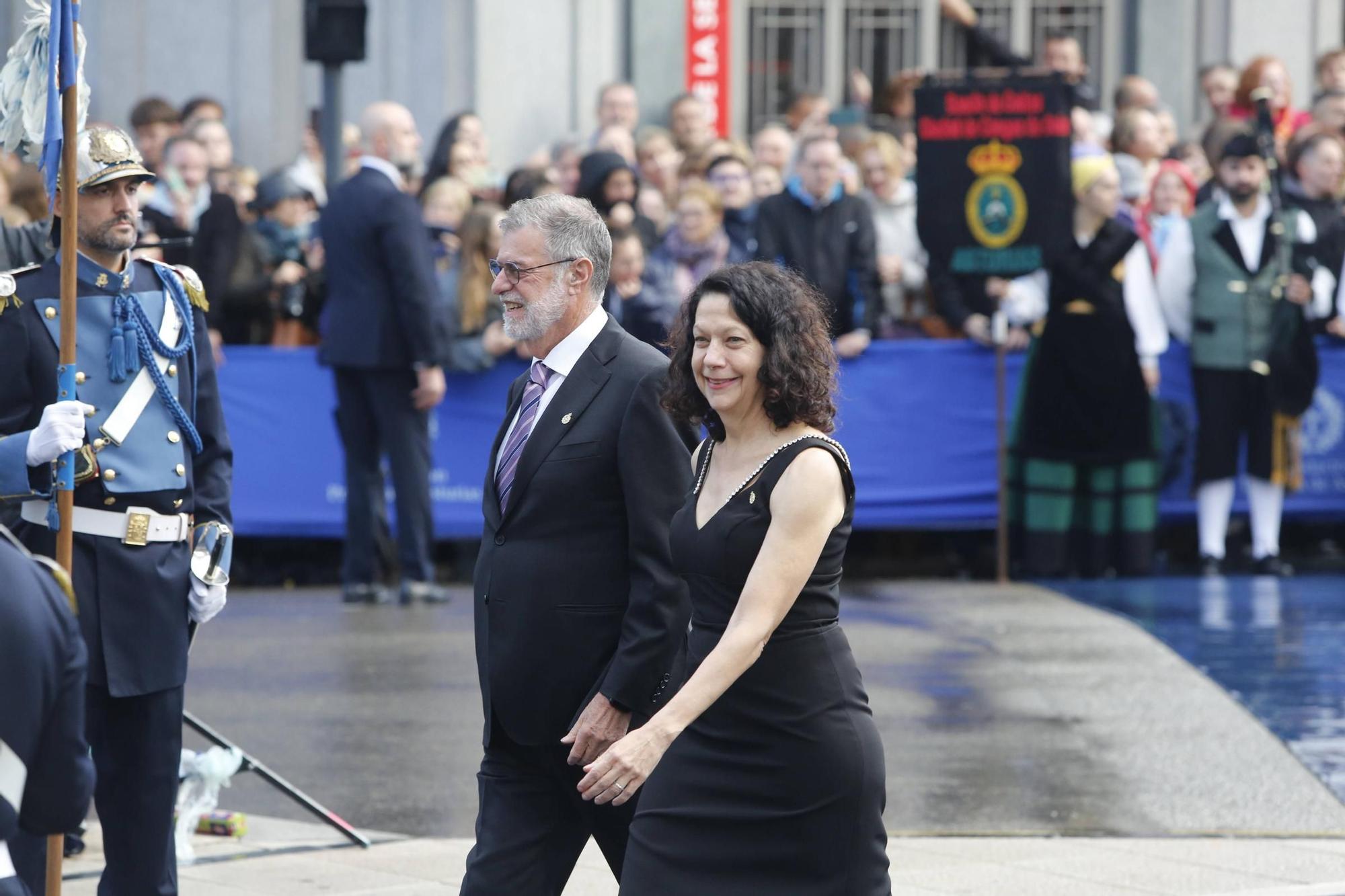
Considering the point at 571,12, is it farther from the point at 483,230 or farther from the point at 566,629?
the point at 566,629

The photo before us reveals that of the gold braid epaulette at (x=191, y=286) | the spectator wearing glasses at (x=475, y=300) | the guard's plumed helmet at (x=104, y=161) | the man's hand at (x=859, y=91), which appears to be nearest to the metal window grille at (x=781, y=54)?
the man's hand at (x=859, y=91)

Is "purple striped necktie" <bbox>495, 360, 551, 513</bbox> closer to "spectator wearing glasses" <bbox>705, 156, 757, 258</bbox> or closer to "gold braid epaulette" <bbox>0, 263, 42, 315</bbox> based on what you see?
"gold braid epaulette" <bbox>0, 263, 42, 315</bbox>

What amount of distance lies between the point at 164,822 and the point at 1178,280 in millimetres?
8509

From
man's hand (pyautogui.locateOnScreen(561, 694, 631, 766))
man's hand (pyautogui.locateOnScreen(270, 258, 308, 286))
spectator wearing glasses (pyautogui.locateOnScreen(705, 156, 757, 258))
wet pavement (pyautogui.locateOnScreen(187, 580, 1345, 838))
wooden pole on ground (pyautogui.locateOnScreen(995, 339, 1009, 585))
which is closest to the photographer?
man's hand (pyautogui.locateOnScreen(561, 694, 631, 766))

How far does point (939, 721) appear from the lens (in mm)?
8836

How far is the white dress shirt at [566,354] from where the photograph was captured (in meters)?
5.16

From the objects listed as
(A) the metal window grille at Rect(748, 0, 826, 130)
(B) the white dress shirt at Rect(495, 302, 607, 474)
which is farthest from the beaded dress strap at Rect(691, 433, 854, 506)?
(A) the metal window grille at Rect(748, 0, 826, 130)

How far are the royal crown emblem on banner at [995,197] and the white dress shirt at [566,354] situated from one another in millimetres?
7524

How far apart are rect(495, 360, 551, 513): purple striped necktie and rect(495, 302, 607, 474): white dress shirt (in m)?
0.01

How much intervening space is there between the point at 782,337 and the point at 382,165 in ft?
23.0

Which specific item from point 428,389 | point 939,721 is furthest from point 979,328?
point 939,721

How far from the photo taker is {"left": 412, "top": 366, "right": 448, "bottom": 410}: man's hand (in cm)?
1127

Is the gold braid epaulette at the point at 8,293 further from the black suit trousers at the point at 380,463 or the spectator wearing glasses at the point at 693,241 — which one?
the spectator wearing glasses at the point at 693,241

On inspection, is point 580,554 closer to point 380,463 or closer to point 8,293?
point 8,293
